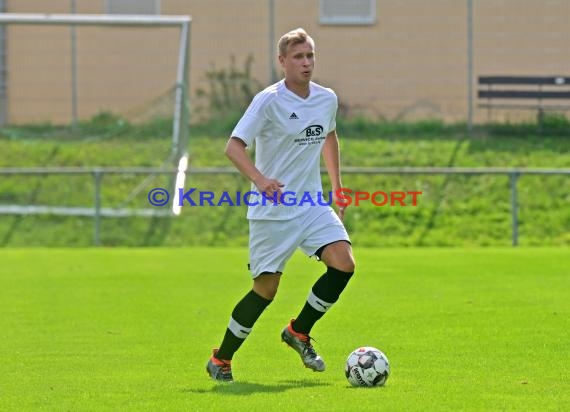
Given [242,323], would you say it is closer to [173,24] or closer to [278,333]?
[278,333]

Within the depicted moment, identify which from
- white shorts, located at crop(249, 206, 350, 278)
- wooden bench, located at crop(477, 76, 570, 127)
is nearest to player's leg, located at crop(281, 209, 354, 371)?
white shorts, located at crop(249, 206, 350, 278)

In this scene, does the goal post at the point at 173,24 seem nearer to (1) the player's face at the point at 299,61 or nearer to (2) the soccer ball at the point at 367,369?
(1) the player's face at the point at 299,61

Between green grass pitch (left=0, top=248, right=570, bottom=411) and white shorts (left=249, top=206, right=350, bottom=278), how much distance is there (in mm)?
739

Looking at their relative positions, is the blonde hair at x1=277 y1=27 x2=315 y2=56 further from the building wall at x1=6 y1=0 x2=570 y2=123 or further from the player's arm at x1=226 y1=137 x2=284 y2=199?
the building wall at x1=6 y1=0 x2=570 y2=123

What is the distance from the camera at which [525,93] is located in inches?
955

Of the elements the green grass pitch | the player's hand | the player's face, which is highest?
the player's face

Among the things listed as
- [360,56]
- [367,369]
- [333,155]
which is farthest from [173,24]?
[367,369]

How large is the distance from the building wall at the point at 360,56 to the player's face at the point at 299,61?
54.8ft

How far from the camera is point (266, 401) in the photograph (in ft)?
24.1

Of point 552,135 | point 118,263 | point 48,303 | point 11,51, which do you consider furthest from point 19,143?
point 48,303

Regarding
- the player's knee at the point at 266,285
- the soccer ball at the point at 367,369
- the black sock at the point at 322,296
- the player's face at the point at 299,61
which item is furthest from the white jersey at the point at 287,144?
the soccer ball at the point at 367,369

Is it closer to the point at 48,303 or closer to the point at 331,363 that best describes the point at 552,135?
the point at 48,303

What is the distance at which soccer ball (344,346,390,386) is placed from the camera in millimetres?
7805

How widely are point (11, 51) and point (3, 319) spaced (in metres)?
14.0
